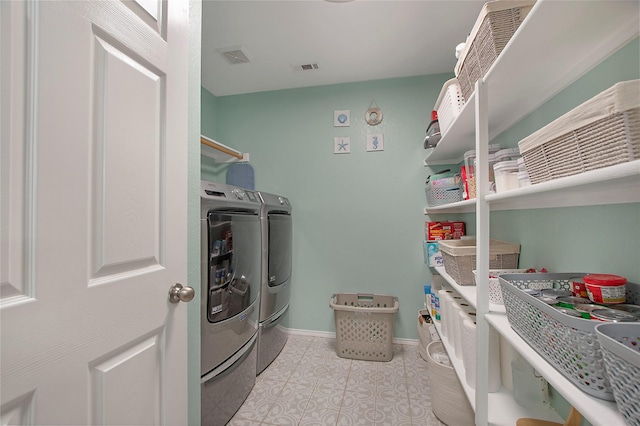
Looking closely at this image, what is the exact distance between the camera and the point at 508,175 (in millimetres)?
939

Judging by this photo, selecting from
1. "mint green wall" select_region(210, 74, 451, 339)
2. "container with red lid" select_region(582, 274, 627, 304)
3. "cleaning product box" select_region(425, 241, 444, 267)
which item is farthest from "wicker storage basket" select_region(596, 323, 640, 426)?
"mint green wall" select_region(210, 74, 451, 339)

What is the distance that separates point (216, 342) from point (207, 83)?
2395mm

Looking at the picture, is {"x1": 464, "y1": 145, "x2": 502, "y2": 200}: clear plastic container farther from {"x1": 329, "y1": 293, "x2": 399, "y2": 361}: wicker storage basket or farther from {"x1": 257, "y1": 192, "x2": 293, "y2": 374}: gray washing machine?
{"x1": 257, "y1": 192, "x2": 293, "y2": 374}: gray washing machine

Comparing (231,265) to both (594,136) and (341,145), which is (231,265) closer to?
(594,136)

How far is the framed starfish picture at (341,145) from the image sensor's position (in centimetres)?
253

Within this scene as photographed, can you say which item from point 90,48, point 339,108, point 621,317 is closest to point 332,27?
point 339,108

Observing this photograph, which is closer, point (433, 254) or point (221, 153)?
point (433, 254)

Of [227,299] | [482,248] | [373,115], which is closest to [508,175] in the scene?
[482,248]

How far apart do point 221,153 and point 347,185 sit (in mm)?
1290

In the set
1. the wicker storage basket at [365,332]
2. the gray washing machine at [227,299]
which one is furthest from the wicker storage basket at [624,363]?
the wicker storage basket at [365,332]

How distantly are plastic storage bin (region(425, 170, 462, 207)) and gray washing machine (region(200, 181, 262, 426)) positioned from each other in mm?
1283

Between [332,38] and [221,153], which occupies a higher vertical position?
[332,38]

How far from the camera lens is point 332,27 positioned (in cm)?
182

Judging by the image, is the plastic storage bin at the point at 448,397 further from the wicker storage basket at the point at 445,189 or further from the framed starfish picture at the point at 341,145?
the framed starfish picture at the point at 341,145
